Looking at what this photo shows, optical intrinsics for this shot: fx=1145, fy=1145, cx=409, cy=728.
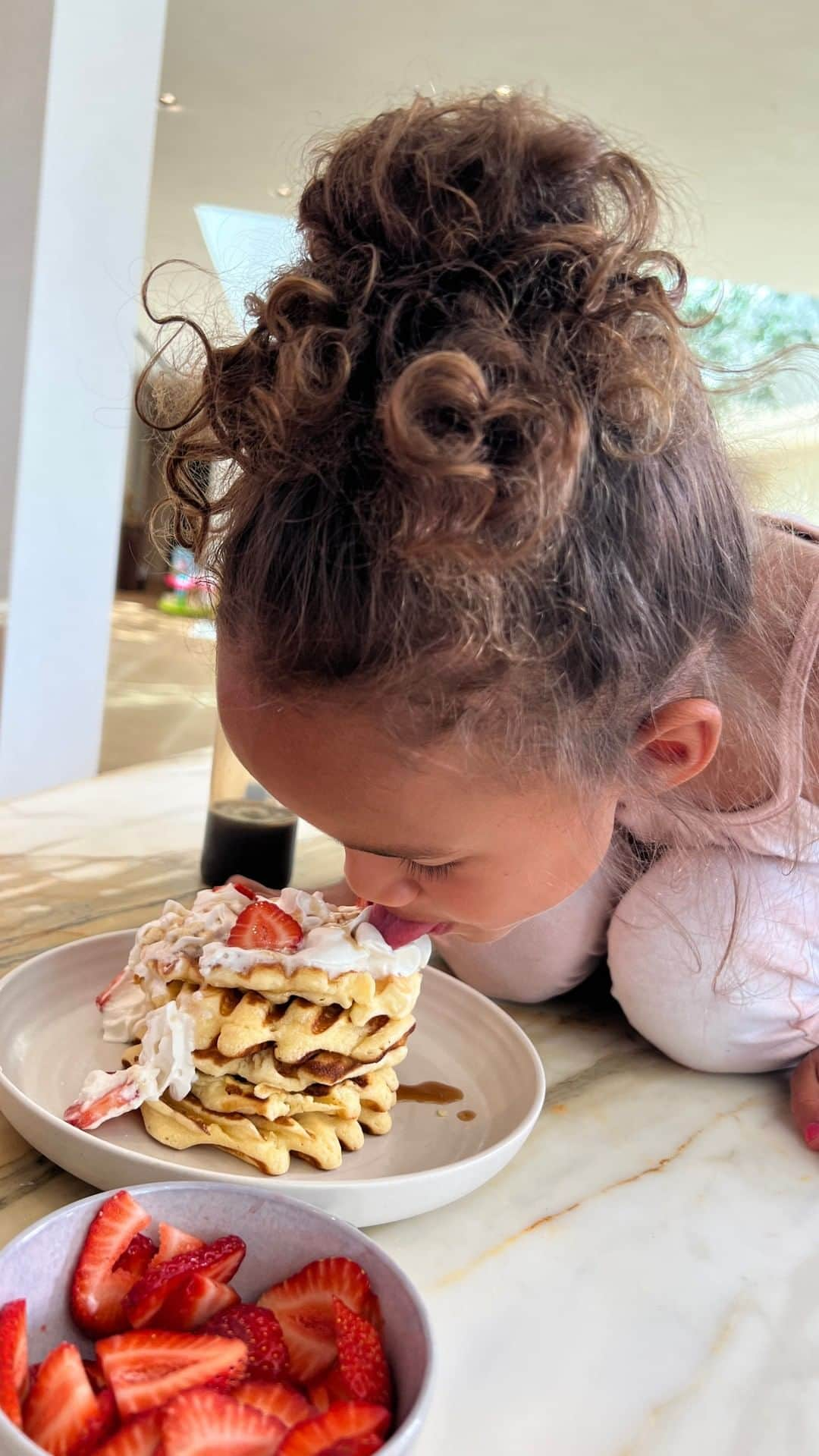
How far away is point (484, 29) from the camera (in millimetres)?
3514

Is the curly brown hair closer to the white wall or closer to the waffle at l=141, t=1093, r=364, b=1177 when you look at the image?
the waffle at l=141, t=1093, r=364, b=1177

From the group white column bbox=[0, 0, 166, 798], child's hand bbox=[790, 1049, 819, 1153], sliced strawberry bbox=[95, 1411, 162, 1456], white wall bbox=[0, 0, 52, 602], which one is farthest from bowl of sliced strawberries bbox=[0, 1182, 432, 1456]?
white wall bbox=[0, 0, 52, 602]

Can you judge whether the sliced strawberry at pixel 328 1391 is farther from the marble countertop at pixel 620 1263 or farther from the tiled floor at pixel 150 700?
the tiled floor at pixel 150 700

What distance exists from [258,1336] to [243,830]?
0.74 meters

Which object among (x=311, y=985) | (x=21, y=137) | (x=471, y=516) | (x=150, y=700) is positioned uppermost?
(x=21, y=137)

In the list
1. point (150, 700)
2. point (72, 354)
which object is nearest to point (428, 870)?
point (72, 354)

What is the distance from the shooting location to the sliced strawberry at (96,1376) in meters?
0.52

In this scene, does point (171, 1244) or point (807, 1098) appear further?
point (807, 1098)

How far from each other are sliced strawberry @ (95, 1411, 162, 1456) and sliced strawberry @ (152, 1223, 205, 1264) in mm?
106

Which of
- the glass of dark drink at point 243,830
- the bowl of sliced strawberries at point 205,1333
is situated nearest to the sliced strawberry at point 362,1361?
the bowl of sliced strawberries at point 205,1333

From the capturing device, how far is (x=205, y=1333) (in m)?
0.55

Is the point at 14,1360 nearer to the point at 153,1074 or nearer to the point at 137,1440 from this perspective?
the point at 137,1440

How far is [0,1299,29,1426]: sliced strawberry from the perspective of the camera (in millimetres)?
470

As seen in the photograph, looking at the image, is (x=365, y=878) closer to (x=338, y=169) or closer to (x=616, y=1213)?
(x=616, y=1213)
